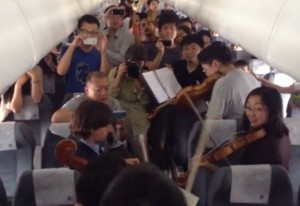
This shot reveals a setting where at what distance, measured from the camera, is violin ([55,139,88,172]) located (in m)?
2.24

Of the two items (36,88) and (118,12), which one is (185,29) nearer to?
(118,12)

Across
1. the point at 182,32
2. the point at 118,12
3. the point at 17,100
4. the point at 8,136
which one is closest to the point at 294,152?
the point at 8,136

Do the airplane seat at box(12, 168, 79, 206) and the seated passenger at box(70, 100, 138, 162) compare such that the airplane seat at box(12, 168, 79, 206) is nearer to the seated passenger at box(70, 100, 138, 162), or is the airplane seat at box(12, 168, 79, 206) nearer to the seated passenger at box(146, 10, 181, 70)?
the seated passenger at box(70, 100, 138, 162)

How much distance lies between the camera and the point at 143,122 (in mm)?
3947

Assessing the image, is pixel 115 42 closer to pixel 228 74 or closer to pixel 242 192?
pixel 228 74

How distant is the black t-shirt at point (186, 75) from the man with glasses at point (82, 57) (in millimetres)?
600

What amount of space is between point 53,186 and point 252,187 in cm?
84

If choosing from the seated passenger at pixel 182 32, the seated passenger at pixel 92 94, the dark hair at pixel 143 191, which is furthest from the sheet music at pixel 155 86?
the dark hair at pixel 143 191

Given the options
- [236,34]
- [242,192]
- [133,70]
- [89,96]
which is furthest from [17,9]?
[133,70]

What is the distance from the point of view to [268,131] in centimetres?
266

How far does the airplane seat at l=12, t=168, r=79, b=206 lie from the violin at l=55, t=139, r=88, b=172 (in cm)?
8

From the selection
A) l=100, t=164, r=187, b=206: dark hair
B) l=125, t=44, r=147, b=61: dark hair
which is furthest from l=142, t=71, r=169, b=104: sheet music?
l=100, t=164, r=187, b=206: dark hair

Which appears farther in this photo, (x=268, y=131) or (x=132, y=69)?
(x=132, y=69)

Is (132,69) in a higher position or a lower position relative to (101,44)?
lower
